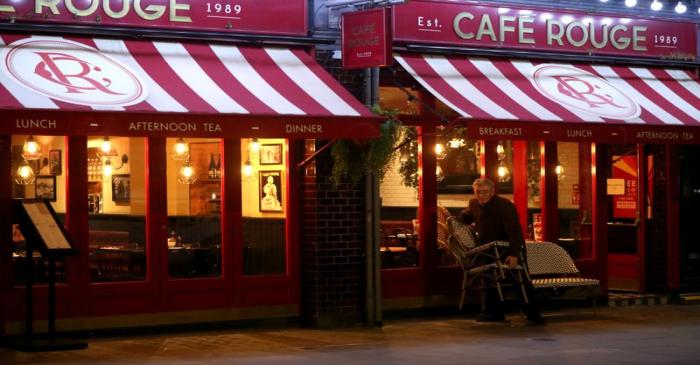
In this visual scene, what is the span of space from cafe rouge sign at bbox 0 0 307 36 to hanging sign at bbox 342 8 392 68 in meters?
0.63

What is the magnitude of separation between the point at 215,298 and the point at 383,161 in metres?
2.35

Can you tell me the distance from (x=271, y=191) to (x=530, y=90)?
3406 millimetres

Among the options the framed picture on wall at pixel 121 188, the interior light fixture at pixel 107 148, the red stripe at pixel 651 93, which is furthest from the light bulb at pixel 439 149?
the interior light fixture at pixel 107 148

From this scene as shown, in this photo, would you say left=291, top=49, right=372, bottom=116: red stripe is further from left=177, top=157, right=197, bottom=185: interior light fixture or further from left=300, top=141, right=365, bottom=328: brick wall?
left=177, top=157, right=197, bottom=185: interior light fixture

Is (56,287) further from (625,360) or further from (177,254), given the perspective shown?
(625,360)

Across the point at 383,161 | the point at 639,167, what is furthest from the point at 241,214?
the point at 639,167

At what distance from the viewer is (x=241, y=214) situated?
13320 mm

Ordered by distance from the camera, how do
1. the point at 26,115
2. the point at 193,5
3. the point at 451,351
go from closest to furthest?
the point at 26,115 → the point at 451,351 → the point at 193,5

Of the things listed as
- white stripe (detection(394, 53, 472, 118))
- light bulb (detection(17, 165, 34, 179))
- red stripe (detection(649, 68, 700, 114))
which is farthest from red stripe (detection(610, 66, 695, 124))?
light bulb (detection(17, 165, 34, 179))

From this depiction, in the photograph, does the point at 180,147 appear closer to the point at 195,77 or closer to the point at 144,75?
the point at 195,77

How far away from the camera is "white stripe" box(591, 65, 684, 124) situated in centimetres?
1475

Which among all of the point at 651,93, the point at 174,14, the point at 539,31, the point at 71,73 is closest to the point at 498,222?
the point at 539,31

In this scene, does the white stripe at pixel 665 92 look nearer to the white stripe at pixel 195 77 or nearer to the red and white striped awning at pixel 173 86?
the red and white striped awning at pixel 173 86

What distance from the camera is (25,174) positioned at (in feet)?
40.2
